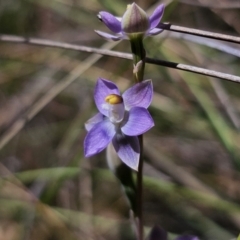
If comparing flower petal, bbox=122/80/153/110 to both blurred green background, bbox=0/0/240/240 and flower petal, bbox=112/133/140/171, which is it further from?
blurred green background, bbox=0/0/240/240

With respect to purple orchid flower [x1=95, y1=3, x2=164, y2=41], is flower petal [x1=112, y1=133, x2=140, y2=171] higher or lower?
lower

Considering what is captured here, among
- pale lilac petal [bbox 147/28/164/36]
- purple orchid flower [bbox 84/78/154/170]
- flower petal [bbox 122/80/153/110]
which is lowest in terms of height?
purple orchid flower [bbox 84/78/154/170]

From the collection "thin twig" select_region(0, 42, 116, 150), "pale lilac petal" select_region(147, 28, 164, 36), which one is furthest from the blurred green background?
"pale lilac petal" select_region(147, 28, 164, 36)

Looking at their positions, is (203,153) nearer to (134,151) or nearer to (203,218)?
(203,218)

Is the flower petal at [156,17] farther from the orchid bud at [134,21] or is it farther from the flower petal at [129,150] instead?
the flower petal at [129,150]

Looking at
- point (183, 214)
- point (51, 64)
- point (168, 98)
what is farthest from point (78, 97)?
point (183, 214)

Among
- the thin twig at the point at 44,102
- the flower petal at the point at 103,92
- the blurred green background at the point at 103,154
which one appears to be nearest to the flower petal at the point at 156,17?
the flower petal at the point at 103,92

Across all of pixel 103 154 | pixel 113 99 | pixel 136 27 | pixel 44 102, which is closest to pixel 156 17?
pixel 136 27
